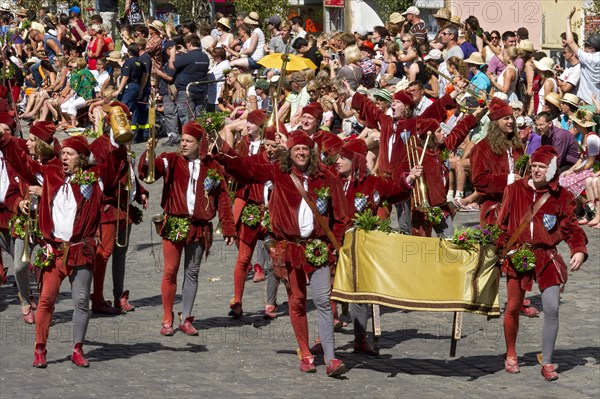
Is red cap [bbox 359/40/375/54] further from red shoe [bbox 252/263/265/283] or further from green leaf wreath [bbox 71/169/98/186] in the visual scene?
green leaf wreath [bbox 71/169/98/186]

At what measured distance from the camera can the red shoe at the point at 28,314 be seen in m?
13.0

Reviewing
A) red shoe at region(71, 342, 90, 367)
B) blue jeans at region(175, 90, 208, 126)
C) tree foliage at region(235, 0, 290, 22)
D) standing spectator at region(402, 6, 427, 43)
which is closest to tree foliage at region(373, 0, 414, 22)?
tree foliage at region(235, 0, 290, 22)

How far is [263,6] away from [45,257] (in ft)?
69.8

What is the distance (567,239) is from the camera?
10914 millimetres

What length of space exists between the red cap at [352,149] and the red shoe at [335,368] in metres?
1.82

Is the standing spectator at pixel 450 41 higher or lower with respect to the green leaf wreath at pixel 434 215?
higher

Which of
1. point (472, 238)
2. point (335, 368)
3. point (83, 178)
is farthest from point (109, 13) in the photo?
point (335, 368)

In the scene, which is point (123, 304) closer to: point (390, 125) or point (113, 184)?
point (113, 184)

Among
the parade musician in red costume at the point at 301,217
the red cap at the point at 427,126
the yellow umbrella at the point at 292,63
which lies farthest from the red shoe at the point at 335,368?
the yellow umbrella at the point at 292,63

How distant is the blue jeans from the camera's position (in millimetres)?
22516

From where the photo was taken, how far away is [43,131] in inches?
479

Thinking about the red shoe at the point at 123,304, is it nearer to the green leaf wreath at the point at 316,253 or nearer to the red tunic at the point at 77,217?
the red tunic at the point at 77,217

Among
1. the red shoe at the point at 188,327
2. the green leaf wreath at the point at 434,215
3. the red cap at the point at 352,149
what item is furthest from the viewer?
the green leaf wreath at the point at 434,215

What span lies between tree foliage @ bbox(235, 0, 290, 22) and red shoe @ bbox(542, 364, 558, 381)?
21.5 m
